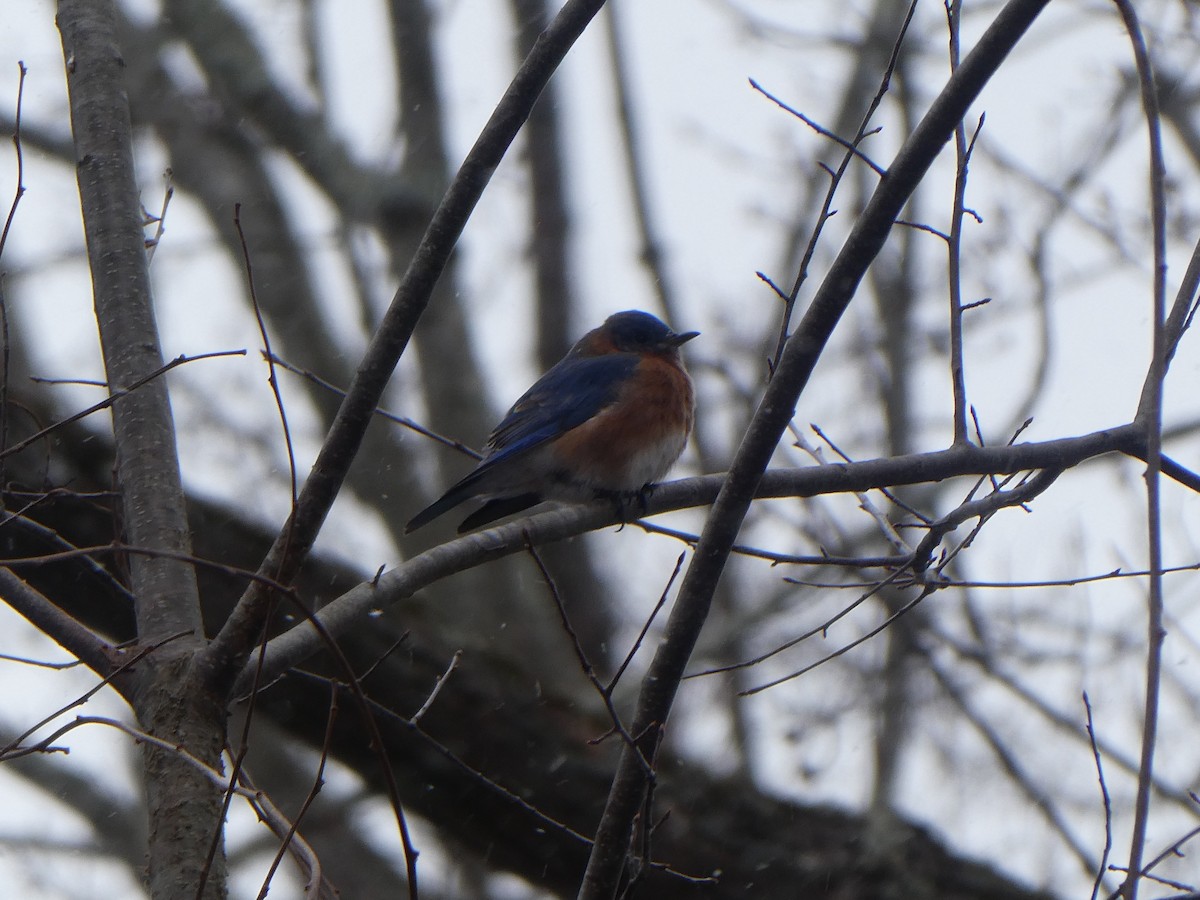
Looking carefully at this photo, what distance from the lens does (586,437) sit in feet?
17.1

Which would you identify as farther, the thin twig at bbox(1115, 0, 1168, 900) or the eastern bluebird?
the eastern bluebird

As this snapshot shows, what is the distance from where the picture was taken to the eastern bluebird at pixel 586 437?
5.14 meters

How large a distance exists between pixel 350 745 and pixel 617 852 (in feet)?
8.02

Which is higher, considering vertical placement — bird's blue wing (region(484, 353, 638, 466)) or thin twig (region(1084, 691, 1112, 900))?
bird's blue wing (region(484, 353, 638, 466))

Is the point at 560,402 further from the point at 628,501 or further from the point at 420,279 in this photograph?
the point at 420,279

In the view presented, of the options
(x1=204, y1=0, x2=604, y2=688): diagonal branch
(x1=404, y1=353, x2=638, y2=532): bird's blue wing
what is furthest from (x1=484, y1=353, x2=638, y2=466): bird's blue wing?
(x1=204, y1=0, x2=604, y2=688): diagonal branch

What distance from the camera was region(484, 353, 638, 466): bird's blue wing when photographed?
17.7ft

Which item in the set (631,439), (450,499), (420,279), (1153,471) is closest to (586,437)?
(631,439)

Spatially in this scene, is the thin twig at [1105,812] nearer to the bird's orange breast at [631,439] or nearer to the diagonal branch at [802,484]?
the diagonal branch at [802,484]

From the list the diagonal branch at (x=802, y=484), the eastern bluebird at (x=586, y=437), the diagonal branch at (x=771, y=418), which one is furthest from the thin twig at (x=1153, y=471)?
the eastern bluebird at (x=586, y=437)

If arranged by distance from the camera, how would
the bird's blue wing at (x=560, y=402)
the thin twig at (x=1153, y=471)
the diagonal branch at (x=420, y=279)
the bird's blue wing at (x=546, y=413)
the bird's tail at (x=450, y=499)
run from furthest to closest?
the bird's blue wing at (x=560, y=402)
the bird's blue wing at (x=546, y=413)
the bird's tail at (x=450, y=499)
the diagonal branch at (x=420, y=279)
the thin twig at (x=1153, y=471)

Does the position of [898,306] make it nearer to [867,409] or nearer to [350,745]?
[867,409]

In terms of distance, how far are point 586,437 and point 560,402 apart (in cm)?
52

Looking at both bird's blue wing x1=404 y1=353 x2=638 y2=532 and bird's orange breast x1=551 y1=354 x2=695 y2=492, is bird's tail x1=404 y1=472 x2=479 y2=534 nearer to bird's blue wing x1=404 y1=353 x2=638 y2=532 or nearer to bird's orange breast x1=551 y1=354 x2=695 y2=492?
bird's blue wing x1=404 y1=353 x2=638 y2=532
